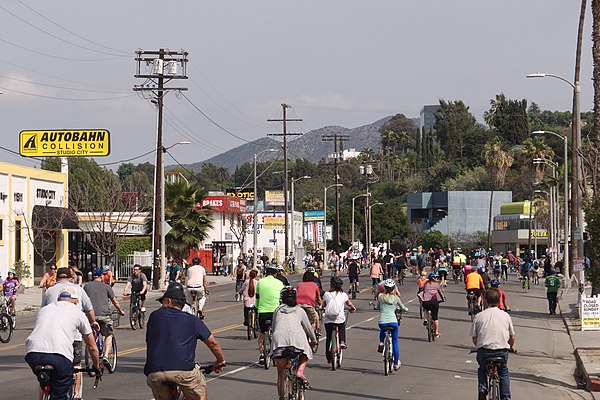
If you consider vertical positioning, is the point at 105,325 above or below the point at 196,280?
below

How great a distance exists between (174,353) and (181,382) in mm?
269

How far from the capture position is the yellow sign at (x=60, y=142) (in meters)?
62.0

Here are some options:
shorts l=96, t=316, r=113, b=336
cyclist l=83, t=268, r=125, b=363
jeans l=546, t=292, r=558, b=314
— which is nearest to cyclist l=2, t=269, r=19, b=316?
cyclist l=83, t=268, r=125, b=363

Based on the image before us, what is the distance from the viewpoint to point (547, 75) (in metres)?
36.9

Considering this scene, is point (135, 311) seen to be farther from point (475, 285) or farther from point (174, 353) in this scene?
point (174, 353)

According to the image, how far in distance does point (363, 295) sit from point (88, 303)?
32.3 meters

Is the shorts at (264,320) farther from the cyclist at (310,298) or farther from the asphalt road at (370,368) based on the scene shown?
the asphalt road at (370,368)

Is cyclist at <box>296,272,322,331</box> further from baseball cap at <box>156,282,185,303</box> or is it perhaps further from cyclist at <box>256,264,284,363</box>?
baseball cap at <box>156,282,185,303</box>

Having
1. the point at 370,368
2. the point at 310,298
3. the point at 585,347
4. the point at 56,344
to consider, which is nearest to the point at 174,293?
the point at 56,344

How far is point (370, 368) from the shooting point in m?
19.3

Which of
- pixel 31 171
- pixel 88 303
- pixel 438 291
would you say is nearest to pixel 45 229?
pixel 31 171

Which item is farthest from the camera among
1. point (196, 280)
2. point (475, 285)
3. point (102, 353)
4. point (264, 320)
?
point (475, 285)

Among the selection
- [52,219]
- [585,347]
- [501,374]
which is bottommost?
[585,347]

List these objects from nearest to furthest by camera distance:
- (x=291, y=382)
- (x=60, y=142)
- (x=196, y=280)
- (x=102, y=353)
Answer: (x=291, y=382), (x=102, y=353), (x=196, y=280), (x=60, y=142)
